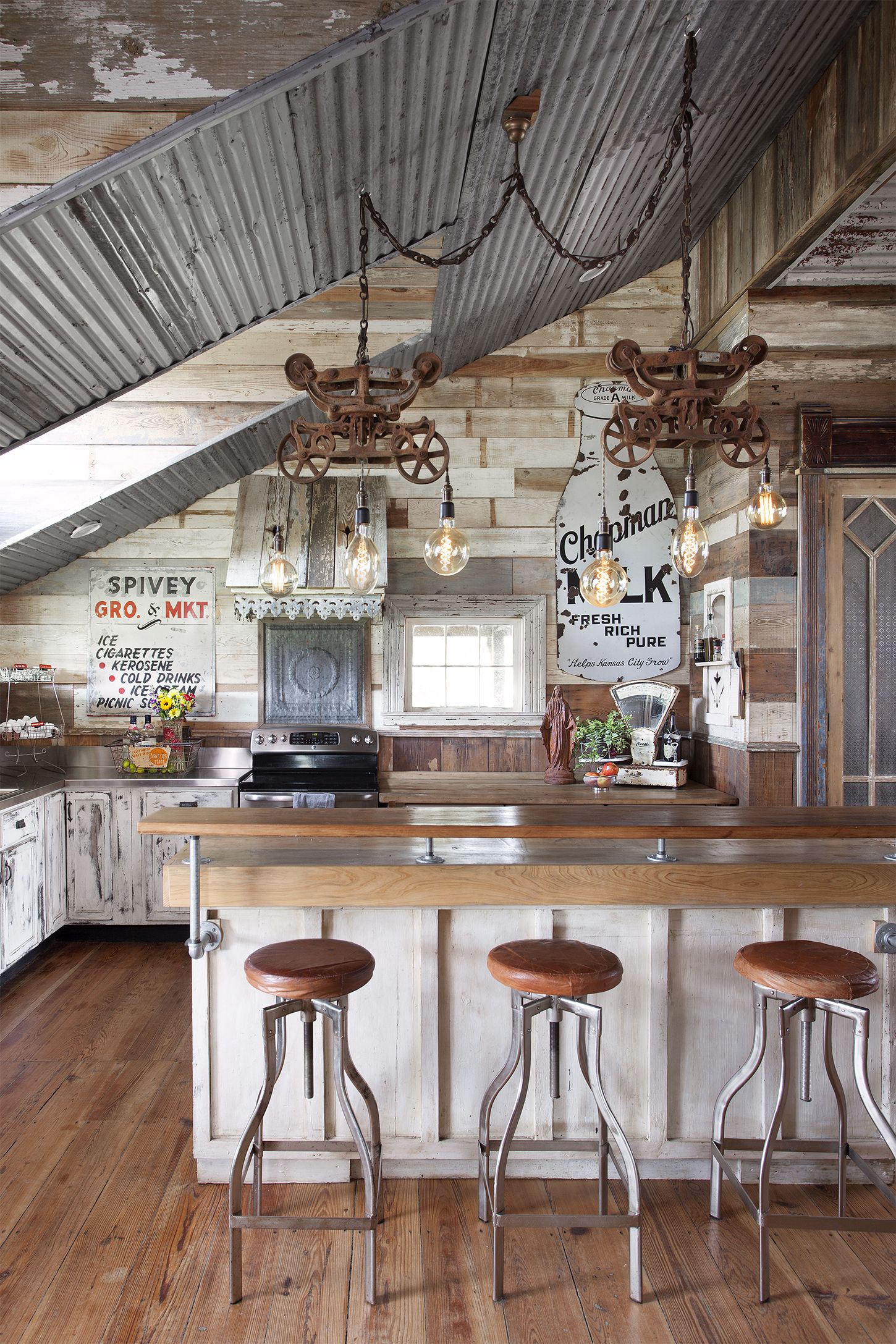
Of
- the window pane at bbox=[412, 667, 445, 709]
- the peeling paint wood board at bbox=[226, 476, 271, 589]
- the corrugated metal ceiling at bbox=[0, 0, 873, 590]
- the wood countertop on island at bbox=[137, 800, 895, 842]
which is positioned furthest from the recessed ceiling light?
the wood countertop on island at bbox=[137, 800, 895, 842]

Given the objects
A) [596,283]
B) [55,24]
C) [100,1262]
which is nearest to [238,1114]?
[100,1262]

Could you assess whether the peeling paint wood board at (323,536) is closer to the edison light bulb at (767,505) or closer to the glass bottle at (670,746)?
the glass bottle at (670,746)

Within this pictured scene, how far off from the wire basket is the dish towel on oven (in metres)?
0.80

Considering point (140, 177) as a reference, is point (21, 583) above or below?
below

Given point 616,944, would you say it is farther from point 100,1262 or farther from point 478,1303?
point 100,1262

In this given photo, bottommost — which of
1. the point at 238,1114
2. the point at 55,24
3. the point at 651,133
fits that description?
the point at 238,1114

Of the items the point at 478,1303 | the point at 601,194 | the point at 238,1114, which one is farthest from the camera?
the point at 601,194

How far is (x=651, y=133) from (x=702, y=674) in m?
2.78

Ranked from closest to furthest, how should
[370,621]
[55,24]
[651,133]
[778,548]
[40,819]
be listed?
[55,24]
[651,133]
[778,548]
[40,819]
[370,621]

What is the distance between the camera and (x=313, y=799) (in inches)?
174

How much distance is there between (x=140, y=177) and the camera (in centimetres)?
205

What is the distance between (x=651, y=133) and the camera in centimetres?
306

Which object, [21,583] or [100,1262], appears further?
[21,583]

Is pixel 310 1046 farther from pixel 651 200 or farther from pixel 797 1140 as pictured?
pixel 651 200
